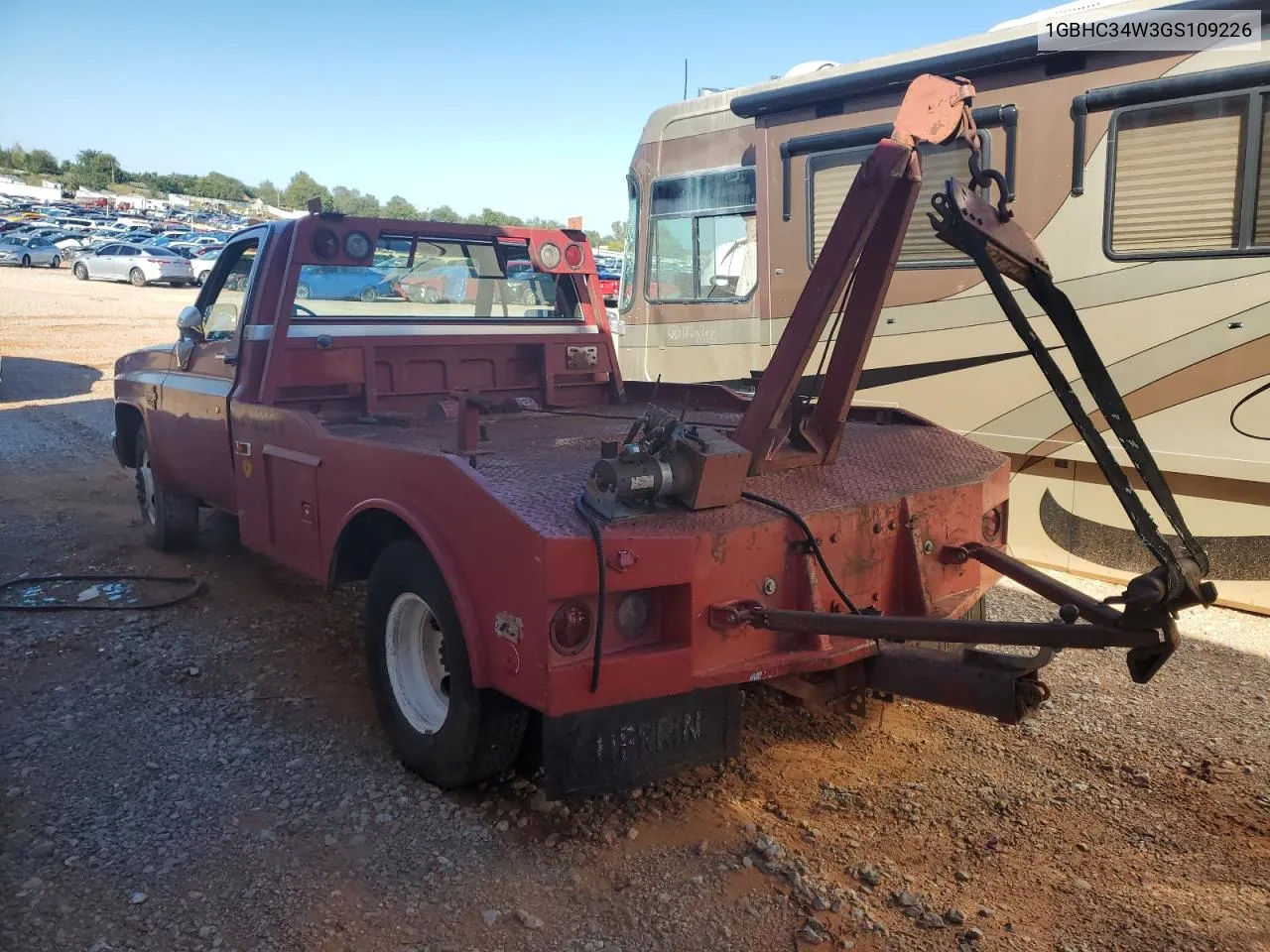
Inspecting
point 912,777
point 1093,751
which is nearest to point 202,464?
point 912,777

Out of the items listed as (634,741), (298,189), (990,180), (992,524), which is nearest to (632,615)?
(634,741)

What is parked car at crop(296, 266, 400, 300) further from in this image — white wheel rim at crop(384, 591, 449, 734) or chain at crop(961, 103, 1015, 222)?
chain at crop(961, 103, 1015, 222)

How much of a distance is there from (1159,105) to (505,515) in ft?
14.9

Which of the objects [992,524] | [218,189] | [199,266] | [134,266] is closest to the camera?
[992,524]

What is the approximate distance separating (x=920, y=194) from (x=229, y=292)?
403 cm

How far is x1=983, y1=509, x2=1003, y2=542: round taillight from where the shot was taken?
12.8ft

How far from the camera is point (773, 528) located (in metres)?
3.06

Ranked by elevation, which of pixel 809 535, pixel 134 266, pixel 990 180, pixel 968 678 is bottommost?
pixel 968 678

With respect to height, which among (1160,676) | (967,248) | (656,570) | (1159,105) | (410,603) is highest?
(1159,105)

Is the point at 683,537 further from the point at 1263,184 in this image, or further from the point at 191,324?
the point at 1263,184

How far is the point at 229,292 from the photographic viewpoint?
218 inches

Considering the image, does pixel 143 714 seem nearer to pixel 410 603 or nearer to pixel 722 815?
pixel 410 603

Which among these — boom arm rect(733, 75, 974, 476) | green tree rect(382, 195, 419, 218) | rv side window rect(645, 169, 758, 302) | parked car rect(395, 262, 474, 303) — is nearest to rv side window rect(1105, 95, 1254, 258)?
rv side window rect(645, 169, 758, 302)

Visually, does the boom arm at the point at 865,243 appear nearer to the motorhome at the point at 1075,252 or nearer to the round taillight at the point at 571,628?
the round taillight at the point at 571,628
